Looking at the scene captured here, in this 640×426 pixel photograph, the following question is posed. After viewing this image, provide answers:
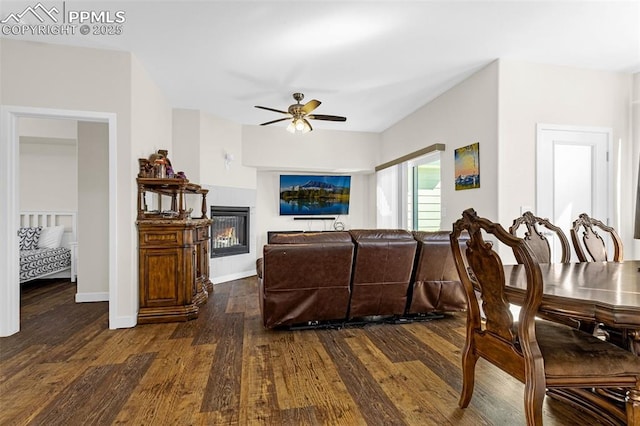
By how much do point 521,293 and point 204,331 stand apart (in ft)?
8.85

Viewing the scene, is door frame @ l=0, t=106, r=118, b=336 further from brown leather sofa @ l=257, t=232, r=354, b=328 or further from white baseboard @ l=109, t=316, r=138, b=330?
brown leather sofa @ l=257, t=232, r=354, b=328

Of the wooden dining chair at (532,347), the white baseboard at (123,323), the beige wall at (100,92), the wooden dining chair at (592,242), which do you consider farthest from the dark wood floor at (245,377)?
the wooden dining chair at (592,242)

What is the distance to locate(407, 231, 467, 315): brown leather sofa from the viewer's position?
3.04 metres

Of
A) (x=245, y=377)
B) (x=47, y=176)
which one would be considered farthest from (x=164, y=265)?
(x=47, y=176)

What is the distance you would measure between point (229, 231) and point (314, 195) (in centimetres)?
196

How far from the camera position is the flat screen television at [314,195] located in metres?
6.65

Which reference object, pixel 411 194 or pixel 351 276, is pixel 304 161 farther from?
pixel 351 276

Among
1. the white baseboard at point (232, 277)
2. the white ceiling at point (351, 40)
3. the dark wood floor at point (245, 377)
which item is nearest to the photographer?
the dark wood floor at point (245, 377)

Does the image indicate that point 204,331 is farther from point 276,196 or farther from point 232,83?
point 276,196

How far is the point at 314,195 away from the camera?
6762 mm

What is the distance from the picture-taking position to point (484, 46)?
312 cm

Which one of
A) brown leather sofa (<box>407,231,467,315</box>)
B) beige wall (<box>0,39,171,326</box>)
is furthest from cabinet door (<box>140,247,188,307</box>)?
brown leather sofa (<box>407,231,467,315</box>)

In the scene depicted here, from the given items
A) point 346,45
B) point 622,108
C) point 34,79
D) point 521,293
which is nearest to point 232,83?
point 346,45

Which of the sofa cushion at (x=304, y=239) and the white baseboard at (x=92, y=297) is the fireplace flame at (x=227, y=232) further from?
the sofa cushion at (x=304, y=239)
